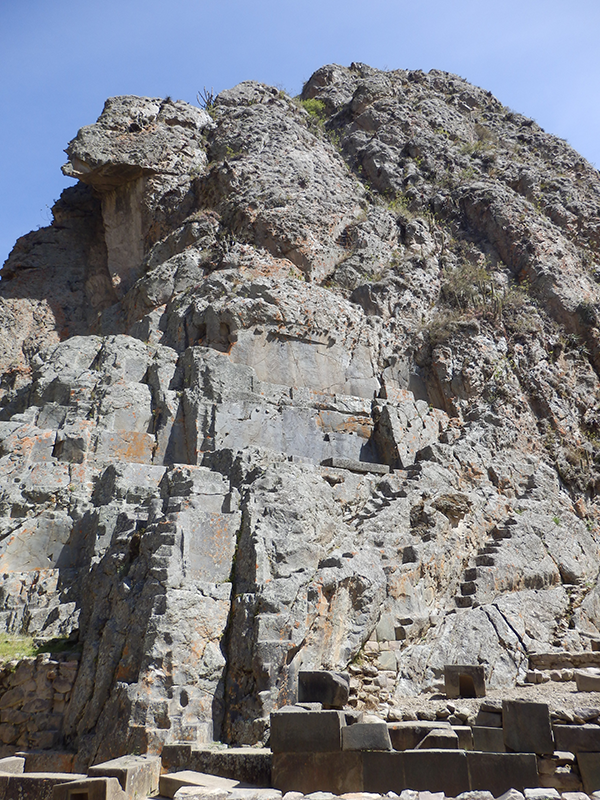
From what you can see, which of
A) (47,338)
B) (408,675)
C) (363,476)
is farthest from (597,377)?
(47,338)

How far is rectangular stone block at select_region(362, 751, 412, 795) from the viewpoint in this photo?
6.37 metres

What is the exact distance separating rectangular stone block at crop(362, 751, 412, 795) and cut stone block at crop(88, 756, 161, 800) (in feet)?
7.02

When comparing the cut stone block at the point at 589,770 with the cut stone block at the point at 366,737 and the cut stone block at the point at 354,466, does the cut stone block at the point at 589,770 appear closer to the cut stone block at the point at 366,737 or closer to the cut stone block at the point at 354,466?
the cut stone block at the point at 366,737

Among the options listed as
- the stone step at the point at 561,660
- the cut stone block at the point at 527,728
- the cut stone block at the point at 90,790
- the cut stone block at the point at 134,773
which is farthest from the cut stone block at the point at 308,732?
the stone step at the point at 561,660

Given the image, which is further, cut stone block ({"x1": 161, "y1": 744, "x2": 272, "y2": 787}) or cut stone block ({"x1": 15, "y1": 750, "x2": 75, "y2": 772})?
cut stone block ({"x1": 15, "y1": 750, "x2": 75, "y2": 772})

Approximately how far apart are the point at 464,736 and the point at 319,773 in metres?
1.63

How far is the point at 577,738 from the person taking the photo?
6.76 metres

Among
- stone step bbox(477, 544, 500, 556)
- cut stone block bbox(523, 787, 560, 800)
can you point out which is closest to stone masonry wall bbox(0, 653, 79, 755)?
cut stone block bbox(523, 787, 560, 800)

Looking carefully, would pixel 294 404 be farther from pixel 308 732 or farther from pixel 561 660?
pixel 308 732

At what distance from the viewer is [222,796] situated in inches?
229

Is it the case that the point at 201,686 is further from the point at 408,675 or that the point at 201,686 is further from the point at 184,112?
the point at 184,112

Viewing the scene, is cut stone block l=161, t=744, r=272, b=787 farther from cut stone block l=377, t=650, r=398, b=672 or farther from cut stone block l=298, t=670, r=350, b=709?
cut stone block l=377, t=650, r=398, b=672

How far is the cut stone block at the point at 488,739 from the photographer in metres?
6.89

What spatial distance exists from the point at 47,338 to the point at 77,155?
648 cm
